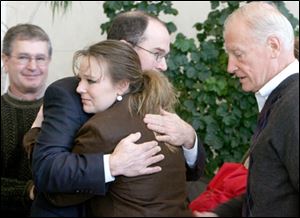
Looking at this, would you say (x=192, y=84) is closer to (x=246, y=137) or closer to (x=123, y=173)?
(x=246, y=137)

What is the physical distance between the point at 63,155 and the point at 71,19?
2717 mm

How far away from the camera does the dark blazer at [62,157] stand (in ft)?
4.56

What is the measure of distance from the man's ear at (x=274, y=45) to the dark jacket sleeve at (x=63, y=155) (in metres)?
0.56

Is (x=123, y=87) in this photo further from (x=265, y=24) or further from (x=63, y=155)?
(x=265, y=24)

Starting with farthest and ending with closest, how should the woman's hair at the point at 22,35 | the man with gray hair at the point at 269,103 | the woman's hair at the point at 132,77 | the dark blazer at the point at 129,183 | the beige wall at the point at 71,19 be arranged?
the beige wall at the point at 71,19
the woman's hair at the point at 22,35
the woman's hair at the point at 132,77
the dark blazer at the point at 129,183
the man with gray hair at the point at 269,103

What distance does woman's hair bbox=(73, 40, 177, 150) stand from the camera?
1.48 m

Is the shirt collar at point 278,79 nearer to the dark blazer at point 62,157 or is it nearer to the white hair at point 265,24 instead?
the white hair at point 265,24

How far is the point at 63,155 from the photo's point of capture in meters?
1.41

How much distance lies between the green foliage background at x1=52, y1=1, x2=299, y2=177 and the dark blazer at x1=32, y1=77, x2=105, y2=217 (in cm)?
190

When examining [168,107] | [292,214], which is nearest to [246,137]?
[168,107]

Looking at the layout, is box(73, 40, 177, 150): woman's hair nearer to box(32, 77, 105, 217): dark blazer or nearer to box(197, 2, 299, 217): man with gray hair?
box(32, 77, 105, 217): dark blazer

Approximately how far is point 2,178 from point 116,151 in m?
0.94

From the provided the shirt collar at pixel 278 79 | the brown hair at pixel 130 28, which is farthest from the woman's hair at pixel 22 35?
the shirt collar at pixel 278 79

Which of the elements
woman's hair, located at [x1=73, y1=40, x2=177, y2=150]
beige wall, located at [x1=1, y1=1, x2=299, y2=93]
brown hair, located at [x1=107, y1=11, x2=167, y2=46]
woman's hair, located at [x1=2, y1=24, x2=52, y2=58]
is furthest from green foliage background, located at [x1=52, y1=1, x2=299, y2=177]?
woman's hair, located at [x1=73, y1=40, x2=177, y2=150]
